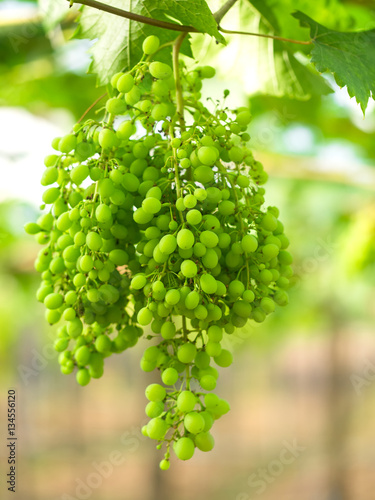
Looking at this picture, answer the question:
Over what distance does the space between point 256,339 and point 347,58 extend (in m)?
6.94

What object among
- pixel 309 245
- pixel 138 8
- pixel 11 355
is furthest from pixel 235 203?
pixel 11 355

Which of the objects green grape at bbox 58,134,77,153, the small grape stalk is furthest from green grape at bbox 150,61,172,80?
green grape at bbox 58,134,77,153

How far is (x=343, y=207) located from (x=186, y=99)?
7.73 feet

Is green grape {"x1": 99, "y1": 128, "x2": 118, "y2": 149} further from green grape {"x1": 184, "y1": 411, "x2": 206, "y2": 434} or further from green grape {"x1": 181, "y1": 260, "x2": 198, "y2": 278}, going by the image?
green grape {"x1": 184, "y1": 411, "x2": 206, "y2": 434}

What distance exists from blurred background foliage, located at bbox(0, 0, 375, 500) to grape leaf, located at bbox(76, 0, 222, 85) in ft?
0.45

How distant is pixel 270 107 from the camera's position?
1920 millimetres

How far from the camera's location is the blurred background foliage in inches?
73.2

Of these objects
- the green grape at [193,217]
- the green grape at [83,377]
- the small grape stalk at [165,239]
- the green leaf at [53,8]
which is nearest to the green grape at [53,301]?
the small grape stalk at [165,239]

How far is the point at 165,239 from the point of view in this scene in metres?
0.57

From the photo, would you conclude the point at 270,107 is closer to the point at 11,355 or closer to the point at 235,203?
the point at 235,203

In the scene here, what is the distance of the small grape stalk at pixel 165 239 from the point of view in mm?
593

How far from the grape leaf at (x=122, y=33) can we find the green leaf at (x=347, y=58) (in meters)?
0.17

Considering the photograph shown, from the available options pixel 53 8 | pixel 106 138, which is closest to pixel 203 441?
pixel 106 138

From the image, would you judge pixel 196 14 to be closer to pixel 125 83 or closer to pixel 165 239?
pixel 125 83
